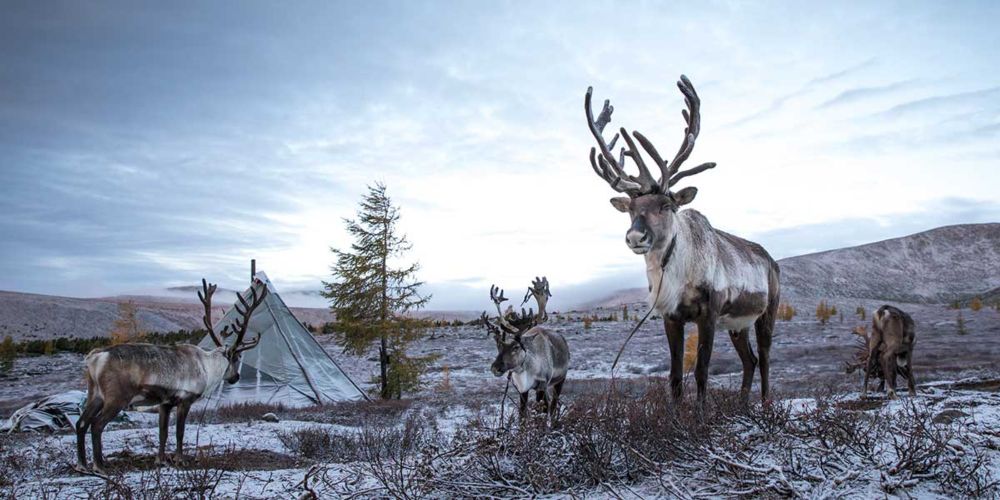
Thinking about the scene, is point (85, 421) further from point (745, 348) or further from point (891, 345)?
point (891, 345)

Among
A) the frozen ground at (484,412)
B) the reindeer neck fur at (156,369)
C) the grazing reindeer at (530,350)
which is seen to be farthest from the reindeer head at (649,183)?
the reindeer neck fur at (156,369)

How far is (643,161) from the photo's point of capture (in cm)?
483

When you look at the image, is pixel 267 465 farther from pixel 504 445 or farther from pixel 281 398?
pixel 281 398

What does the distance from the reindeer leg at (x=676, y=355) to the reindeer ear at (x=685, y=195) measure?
3.06ft

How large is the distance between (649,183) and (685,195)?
0.28m

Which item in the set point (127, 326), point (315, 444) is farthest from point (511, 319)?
point (127, 326)

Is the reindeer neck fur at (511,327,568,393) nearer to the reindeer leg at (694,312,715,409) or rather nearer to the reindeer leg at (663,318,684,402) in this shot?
the reindeer leg at (663,318,684,402)

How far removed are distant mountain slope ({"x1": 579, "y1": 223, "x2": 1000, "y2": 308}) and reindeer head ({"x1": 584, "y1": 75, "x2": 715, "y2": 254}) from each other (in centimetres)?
3959

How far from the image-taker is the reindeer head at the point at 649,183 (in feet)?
14.6

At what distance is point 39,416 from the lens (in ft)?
35.9

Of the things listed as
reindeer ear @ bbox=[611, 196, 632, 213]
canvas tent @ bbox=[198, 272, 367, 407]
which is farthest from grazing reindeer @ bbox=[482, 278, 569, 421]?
canvas tent @ bbox=[198, 272, 367, 407]

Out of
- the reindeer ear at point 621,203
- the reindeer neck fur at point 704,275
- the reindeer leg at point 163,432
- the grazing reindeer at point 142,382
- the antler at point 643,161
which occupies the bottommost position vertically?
the reindeer leg at point 163,432

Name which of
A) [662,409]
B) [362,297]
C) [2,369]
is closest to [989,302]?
[362,297]

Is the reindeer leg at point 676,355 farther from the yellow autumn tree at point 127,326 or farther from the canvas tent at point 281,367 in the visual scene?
the yellow autumn tree at point 127,326
